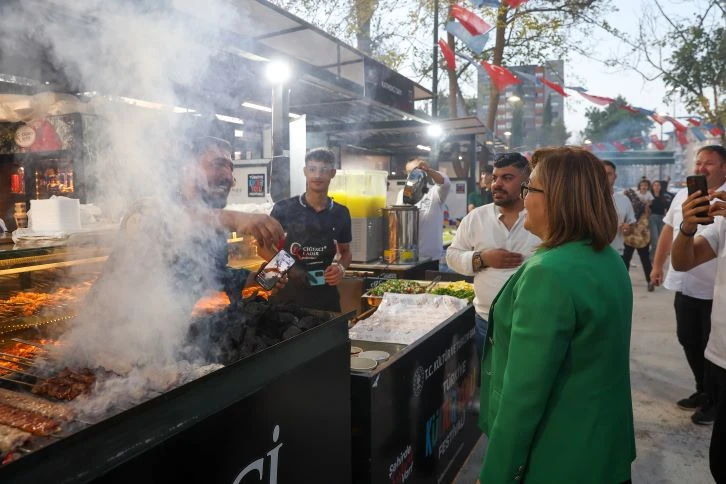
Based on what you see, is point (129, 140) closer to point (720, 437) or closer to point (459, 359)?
point (459, 359)

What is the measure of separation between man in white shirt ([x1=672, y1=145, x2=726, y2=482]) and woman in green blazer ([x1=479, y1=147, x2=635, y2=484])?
1.05 meters

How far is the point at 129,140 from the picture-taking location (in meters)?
3.75

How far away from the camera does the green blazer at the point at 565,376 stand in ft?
5.55

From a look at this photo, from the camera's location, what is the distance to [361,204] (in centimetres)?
585

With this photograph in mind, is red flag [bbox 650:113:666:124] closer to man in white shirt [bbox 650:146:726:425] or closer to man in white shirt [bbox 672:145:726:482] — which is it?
man in white shirt [bbox 650:146:726:425]

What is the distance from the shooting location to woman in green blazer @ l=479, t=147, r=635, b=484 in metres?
1.70

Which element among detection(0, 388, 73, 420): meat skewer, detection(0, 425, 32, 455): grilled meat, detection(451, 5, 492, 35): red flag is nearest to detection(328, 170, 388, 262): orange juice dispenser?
detection(0, 388, 73, 420): meat skewer

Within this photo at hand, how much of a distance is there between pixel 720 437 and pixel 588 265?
1.58 m

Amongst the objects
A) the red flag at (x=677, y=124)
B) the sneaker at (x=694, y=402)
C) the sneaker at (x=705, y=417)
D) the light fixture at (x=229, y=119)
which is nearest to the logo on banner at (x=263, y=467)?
the sneaker at (x=705, y=417)

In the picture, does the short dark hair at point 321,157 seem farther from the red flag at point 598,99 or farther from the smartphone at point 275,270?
the red flag at point 598,99

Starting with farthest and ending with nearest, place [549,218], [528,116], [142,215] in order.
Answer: [528,116] → [142,215] → [549,218]

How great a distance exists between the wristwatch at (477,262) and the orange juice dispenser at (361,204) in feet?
7.46

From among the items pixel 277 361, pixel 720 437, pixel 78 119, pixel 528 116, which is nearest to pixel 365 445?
pixel 277 361

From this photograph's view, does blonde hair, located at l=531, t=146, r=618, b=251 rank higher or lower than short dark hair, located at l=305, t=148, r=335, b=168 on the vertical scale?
lower
